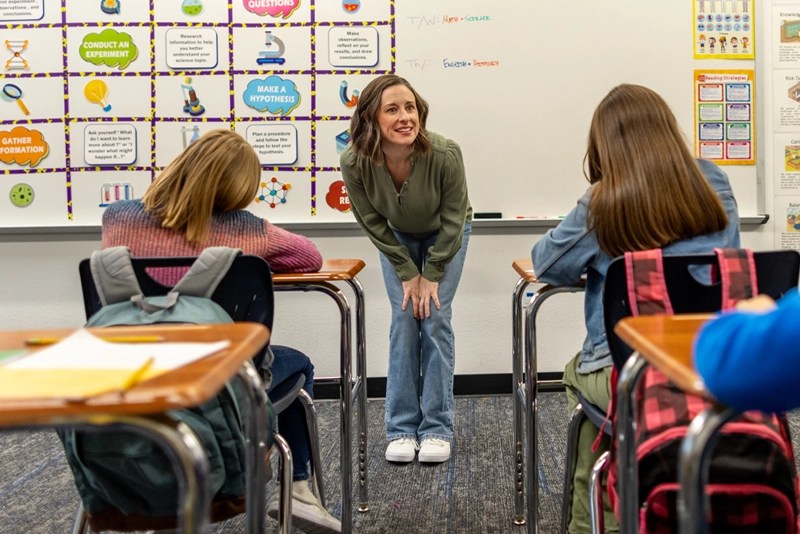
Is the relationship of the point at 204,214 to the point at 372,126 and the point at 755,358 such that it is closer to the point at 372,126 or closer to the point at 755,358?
the point at 372,126

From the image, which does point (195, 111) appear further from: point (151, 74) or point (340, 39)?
point (340, 39)

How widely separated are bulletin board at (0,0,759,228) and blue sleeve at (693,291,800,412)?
2.65 metres

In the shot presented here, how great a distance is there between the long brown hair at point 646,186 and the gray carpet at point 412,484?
0.96 m

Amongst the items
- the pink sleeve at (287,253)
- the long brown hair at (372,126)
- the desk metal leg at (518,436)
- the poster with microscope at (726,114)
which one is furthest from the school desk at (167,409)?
the poster with microscope at (726,114)

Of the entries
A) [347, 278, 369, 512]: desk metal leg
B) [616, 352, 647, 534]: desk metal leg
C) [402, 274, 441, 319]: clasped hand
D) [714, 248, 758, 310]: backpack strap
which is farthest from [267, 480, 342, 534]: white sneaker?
[714, 248, 758, 310]: backpack strap

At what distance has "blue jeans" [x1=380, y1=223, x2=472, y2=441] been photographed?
2.66 metres

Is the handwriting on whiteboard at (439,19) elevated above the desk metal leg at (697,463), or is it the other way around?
the handwriting on whiteboard at (439,19)

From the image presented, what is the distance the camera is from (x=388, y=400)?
8.89ft

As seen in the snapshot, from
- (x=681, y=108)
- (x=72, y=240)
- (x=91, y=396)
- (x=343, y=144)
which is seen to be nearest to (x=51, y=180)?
(x=72, y=240)

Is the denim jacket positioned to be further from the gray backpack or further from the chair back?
the gray backpack

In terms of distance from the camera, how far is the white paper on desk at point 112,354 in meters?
0.84

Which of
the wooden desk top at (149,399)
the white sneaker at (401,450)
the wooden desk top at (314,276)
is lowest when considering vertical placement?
the white sneaker at (401,450)

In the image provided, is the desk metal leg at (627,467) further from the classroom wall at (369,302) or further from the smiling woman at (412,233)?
the classroom wall at (369,302)

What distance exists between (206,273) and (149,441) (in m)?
0.31
